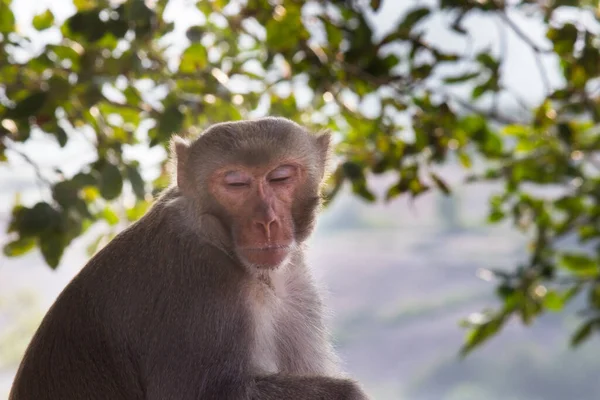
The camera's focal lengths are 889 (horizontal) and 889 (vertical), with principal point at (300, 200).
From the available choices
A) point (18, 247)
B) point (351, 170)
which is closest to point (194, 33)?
point (351, 170)

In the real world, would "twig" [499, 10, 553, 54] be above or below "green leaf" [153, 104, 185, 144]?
above

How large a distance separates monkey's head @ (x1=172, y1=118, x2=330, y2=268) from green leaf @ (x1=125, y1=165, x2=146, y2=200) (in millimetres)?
563

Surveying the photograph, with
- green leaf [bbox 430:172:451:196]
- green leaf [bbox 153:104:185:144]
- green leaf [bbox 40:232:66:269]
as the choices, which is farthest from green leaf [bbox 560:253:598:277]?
green leaf [bbox 40:232:66:269]

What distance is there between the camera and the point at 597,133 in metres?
4.71

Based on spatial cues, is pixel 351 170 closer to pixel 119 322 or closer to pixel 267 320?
pixel 267 320

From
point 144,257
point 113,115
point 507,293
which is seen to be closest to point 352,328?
point 507,293

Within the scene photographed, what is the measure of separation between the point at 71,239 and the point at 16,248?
10.8 inches

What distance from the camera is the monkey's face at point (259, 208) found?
2500mm

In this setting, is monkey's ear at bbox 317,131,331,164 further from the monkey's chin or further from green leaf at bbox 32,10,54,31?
green leaf at bbox 32,10,54,31

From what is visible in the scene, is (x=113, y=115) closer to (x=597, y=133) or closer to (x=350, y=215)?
(x=597, y=133)

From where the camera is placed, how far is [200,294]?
2576 millimetres

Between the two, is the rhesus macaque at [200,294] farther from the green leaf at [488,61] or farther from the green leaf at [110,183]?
the green leaf at [488,61]

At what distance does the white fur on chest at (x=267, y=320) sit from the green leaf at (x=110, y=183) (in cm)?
71

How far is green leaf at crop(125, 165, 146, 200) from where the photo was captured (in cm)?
327
